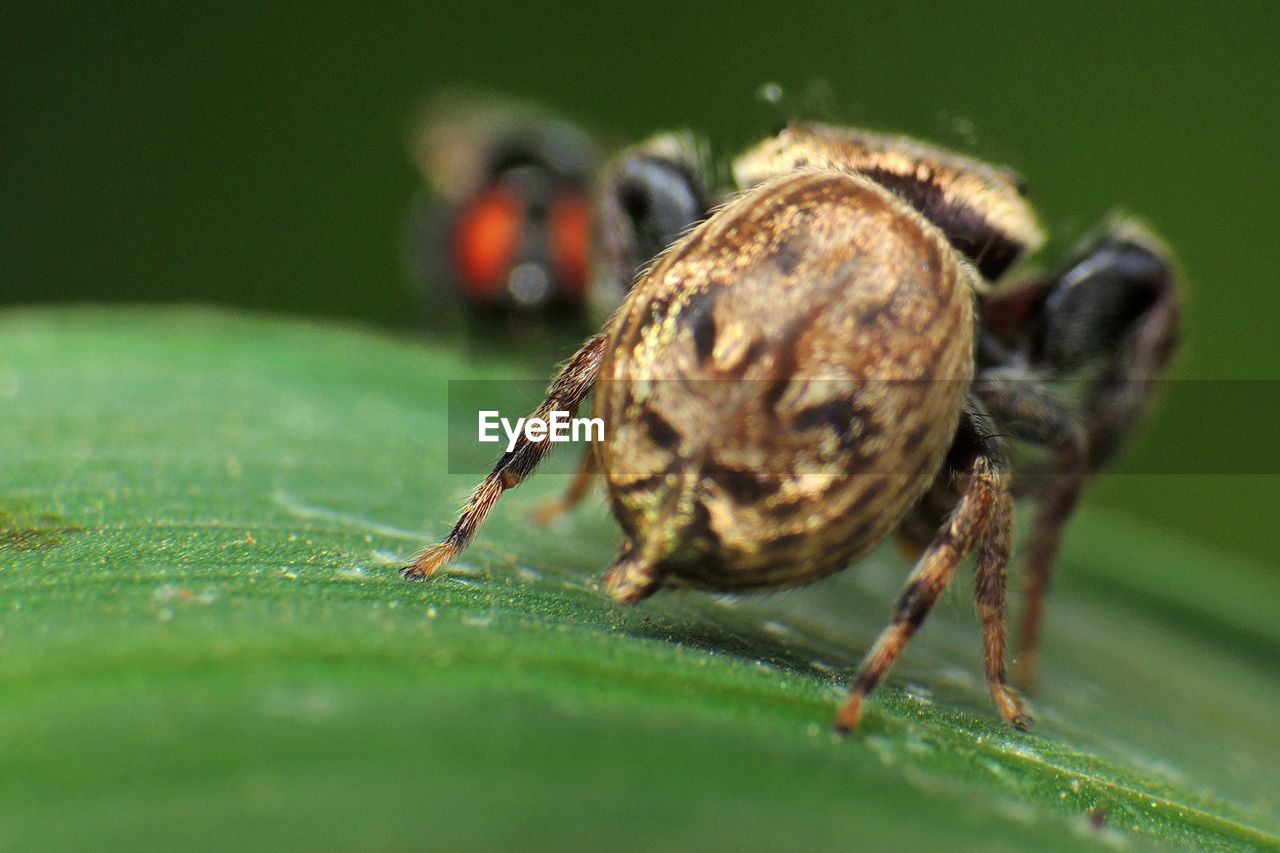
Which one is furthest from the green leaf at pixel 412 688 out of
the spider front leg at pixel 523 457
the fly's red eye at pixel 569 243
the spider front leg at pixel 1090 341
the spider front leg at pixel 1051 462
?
the fly's red eye at pixel 569 243

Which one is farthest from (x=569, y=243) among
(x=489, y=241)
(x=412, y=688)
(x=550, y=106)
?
(x=412, y=688)

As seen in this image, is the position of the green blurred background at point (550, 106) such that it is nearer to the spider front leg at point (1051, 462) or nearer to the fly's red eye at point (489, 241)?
the fly's red eye at point (489, 241)

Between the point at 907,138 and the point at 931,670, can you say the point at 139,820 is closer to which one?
the point at 931,670

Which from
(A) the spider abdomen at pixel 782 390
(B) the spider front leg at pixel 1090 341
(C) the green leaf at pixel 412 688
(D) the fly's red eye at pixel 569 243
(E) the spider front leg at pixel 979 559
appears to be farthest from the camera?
(D) the fly's red eye at pixel 569 243

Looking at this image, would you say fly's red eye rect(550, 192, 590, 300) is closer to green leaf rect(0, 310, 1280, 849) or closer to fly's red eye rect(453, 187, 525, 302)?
fly's red eye rect(453, 187, 525, 302)

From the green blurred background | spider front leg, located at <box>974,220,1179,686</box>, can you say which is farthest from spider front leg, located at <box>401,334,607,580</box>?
the green blurred background
